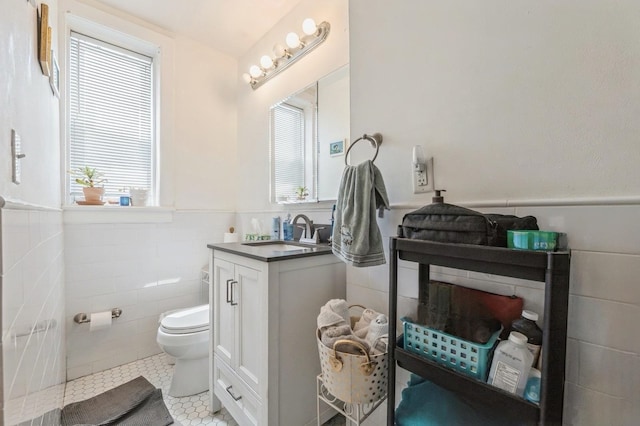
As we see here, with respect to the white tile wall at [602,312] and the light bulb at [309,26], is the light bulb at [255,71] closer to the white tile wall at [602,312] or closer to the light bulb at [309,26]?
the light bulb at [309,26]

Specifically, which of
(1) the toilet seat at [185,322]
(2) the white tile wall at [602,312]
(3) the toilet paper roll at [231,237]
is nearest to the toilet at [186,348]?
(1) the toilet seat at [185,322]

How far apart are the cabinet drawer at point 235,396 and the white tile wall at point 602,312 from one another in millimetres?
1105

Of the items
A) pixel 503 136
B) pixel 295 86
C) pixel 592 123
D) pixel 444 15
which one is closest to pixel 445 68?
pixel 444 15

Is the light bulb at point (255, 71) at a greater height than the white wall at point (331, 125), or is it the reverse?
the light bulb at point (255, 71)

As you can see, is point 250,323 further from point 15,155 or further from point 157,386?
point 157,386

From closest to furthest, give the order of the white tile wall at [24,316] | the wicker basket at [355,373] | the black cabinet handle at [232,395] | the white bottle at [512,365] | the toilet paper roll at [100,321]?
the white tile wall at [24,316] < the white bottle at [512,365] < the wicker basket at [355,373] < the black cabinet handle at [232,395] < the toilet paper roll at [100,321]

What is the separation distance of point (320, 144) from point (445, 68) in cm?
93

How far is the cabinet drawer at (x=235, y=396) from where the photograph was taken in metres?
1.20

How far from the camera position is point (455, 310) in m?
0.87

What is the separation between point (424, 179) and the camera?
992 millimetres

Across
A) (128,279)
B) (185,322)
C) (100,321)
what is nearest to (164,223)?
(128,279)

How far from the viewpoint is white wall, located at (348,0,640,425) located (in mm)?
632

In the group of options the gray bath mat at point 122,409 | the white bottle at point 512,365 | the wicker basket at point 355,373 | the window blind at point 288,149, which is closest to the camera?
the white bottle at point 512,365

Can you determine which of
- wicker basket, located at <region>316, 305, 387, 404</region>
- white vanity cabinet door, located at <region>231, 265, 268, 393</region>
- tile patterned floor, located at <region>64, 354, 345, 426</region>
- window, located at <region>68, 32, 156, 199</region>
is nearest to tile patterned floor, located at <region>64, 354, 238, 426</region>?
tile patterned floor, located at <region>64, 354, 345, 426</region>
